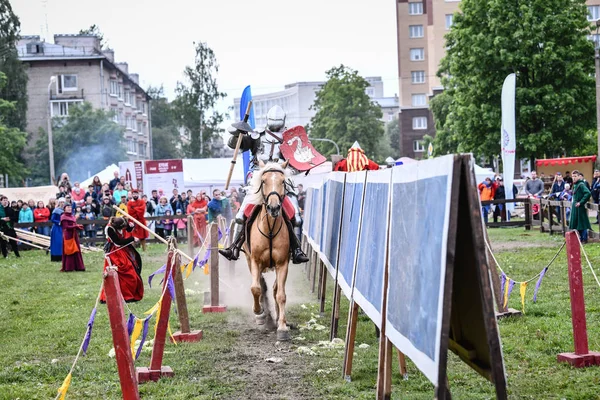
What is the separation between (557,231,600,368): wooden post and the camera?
786 centimetres

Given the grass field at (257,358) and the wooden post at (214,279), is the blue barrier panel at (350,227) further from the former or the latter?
the wooden post at (214,279)

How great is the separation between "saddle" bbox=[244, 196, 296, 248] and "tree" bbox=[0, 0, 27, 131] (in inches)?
2084

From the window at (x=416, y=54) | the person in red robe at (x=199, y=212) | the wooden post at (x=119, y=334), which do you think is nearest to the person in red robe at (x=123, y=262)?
the wooden post at (x=119, y=334)

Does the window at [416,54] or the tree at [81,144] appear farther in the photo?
the window at [416,54]

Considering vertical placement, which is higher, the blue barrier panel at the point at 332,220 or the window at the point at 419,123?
the window at the point at 419,123

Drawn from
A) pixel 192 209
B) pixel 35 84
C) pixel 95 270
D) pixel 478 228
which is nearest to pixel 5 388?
pixel 478 228

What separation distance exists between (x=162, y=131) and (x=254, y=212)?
95.4 meters

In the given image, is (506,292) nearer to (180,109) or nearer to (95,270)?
(95,270)

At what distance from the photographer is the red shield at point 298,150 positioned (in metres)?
13.2

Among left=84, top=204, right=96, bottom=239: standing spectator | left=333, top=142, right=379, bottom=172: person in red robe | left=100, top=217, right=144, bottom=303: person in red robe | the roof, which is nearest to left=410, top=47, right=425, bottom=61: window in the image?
the roof

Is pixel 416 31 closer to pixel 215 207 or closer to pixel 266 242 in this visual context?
pixel 215 207

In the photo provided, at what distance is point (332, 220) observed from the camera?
471 inches

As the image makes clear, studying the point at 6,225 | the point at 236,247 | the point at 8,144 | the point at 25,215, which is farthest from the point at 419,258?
the point at 8,144

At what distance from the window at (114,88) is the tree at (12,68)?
13679mm
